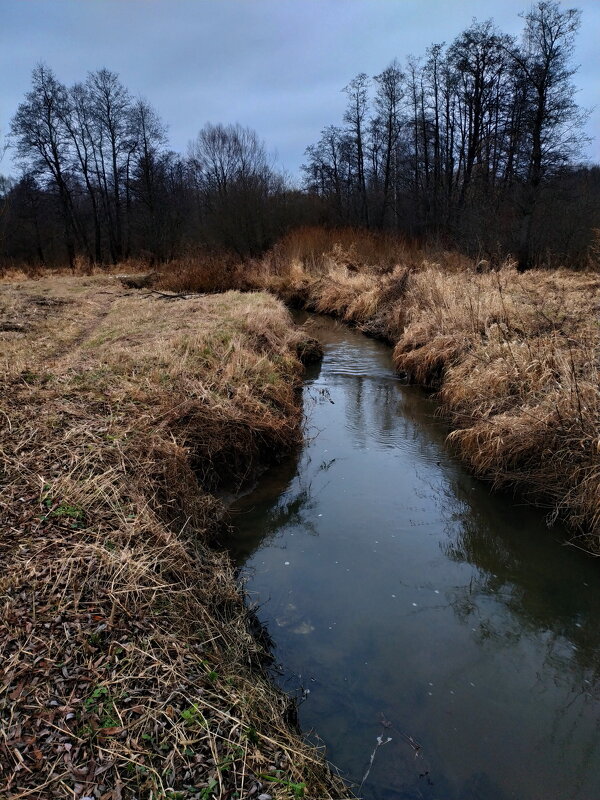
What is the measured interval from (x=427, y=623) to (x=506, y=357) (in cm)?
414

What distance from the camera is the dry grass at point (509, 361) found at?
4.70 m

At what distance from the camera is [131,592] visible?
2.69 metres

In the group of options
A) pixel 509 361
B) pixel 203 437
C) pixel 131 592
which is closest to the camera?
pixel 131 592

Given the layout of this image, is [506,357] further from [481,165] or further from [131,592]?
[481,165]

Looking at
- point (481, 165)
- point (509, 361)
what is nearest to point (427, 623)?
point (509, 361)

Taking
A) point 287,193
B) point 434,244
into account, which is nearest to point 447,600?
point 434,244

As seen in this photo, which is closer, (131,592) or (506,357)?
(131,592)

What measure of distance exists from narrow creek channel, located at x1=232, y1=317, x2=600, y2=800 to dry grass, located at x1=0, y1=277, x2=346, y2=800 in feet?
1.37

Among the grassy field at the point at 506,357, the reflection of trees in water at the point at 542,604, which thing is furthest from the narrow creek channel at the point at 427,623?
the grassy field at the point at 506,357

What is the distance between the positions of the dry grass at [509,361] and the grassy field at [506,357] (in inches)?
0.5

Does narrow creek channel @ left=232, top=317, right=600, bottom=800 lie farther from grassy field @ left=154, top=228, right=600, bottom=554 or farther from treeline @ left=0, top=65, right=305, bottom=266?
treeline @ left=0, top=65, right=305, bottom=266

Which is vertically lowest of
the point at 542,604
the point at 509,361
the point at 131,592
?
the point at 542,604

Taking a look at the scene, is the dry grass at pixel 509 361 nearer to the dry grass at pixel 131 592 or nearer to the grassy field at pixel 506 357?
the grassy field at pixel 506 357

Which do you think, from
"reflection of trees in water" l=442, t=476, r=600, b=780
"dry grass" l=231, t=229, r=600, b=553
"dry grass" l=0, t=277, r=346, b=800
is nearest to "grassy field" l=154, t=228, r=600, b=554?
"dry grass" l=231, t=229, r=600, b=553
